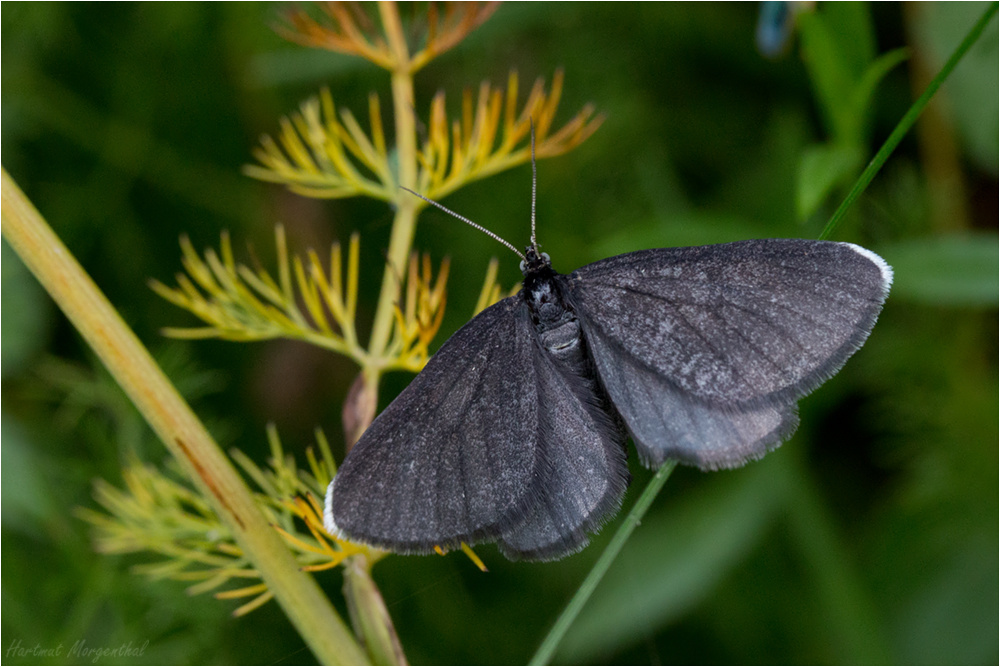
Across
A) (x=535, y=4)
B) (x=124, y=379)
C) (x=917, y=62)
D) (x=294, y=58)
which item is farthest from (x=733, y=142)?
(x=124, y=379)

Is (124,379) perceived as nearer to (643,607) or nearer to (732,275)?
(732,275)

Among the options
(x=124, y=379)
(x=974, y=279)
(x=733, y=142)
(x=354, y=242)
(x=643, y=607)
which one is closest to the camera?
(x=124, y=379)

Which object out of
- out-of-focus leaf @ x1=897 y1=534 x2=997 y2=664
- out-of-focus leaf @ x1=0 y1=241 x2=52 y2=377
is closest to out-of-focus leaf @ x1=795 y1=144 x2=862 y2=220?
out-of-focus leaf @ x1=897 y1=534 x2=997 y2=664

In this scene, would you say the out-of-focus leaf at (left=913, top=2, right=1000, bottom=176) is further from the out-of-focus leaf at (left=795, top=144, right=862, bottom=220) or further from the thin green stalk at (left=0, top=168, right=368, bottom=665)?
the thin green stalk at (left=0, top=168, right=368, bottom=665)

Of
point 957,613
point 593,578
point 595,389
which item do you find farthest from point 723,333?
point 957,613

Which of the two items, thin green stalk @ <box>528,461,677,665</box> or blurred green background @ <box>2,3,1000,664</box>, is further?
blurred green background @ <box>2,3,1000,664</box>

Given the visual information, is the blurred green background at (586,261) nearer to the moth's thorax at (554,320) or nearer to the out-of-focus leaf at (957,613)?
the out-of-focus leaf at (957,613)
